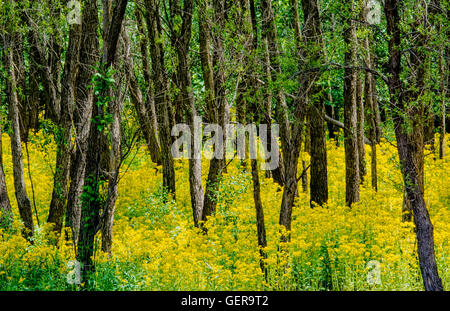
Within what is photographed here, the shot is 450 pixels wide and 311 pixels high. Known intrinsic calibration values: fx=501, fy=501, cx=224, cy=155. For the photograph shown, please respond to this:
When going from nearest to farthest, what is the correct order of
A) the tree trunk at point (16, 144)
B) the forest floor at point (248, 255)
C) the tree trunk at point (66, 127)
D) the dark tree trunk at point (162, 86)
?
the forest floor at point (248, 255), the tree trunk at point (66, 127), the tree trunk at point (16, 144), the dark tree trunk at point (162, 86)

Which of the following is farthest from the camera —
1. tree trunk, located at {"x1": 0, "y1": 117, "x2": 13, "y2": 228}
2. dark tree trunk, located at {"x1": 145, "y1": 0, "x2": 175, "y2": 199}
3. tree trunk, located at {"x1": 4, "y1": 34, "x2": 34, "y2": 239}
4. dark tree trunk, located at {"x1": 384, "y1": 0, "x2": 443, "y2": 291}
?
dark tree trunk, located at {"x1": 145, "y1": 0, "x2": 175, "y2": 199}

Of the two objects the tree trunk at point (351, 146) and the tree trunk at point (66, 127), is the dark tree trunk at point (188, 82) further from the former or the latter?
the tree trunk at point (351, 146)

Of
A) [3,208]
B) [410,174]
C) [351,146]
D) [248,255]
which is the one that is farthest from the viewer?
[351,146]

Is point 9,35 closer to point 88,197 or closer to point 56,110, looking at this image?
point 56,110

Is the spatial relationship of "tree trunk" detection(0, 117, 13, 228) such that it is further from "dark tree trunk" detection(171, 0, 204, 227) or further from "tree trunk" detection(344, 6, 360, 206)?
"tree trunk" detection(344, 6, 360, 206)

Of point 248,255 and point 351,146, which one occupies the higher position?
point 351,146

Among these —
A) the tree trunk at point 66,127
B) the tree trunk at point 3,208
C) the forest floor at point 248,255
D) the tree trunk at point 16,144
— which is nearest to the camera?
the forest floor at point 248,255

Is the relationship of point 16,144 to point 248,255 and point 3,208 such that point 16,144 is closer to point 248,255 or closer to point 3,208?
point 3,208

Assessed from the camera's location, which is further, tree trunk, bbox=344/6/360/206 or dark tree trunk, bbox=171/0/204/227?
tree trunk, bbox=344/6/360/206

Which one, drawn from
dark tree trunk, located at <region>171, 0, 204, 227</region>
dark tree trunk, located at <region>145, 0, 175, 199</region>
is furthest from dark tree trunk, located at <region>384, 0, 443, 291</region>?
dark tree trunk, located at <region>145, 0, 175, 199</region>

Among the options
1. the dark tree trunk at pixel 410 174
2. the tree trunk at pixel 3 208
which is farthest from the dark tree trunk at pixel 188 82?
the dark tree trunk at pixel 410 174

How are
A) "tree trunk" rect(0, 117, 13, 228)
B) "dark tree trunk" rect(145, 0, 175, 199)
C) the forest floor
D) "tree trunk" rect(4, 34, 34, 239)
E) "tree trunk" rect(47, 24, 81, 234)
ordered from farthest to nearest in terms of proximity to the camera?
"dark tree trunk" rect(145, 0, 175, 199) < "tree trunk" rect(4, 34, 34, 239) < "tree trunk" rect(0, 117, 13, 228) < "tree trunk" rect(47, 24, 81, 234) < the forest floor

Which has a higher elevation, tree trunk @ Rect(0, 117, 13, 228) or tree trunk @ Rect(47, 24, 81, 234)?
tree trunk @ Rect(47, 24, 81, 234)

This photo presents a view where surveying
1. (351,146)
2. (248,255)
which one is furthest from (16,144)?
(351,146)
